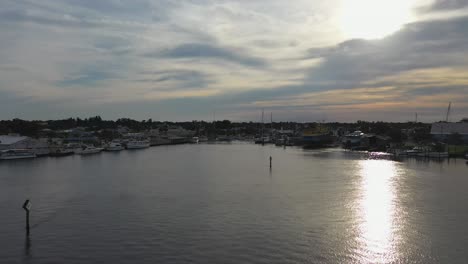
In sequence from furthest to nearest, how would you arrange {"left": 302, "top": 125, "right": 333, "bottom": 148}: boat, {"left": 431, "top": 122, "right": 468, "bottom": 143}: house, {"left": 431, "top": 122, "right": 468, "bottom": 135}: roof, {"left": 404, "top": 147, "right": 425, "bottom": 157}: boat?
1. {"left": 302, "top": 125, "right": 333, "bottom": 148}: boat
2. {"left": 431, "top": 122, "right": 468, "bottom": 135}: roof
3. {"left": 431, "top": 122, "right": 468, "bottom": 143}: house
4. {"left": 404, "top": 147, "right": 425, "bottom": 157}: boat

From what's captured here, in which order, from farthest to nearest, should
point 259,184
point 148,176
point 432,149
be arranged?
point 432,149, point 148,176, point 259,184

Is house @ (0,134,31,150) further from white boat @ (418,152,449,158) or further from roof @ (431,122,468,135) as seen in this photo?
roof @ (431,122,468,135)

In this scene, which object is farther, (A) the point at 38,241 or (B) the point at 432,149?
(B) the point at 432,149

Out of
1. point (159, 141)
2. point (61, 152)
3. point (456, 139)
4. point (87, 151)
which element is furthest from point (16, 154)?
point (456, 139)

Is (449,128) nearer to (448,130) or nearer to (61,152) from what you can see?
(448,130)

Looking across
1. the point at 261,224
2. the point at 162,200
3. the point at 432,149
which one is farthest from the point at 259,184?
the point at 432,149

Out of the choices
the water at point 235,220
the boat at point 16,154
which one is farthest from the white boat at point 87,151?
the water at point 235,220

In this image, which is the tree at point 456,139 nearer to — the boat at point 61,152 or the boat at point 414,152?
the boat at point 414,152

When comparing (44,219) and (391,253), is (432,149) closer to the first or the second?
(391,253)

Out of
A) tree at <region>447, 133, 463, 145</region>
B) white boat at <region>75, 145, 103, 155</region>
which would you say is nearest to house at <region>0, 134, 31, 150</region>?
white boat at <region>75, 145, 103, 155</region>
